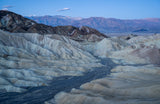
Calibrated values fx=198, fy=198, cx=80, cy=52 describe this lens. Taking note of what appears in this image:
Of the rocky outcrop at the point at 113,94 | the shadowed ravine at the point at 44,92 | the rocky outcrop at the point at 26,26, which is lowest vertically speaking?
the shadowed ravine at the point at 44,92

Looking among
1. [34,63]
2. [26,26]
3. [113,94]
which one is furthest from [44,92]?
[26,26]

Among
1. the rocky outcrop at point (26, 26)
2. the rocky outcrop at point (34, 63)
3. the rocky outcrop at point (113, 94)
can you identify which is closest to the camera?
the rocky outcrop at point (113, 94)

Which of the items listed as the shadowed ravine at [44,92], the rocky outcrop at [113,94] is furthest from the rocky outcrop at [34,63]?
the rocky outcrop at [113,94]

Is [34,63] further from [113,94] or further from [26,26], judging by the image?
[26,26]

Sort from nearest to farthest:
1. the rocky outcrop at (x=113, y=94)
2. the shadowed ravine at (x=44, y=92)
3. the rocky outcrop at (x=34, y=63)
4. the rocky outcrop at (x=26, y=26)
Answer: the rocky outcrop at (x=113, y=94) → the shadowed ravine at (x=44, y=92) → the rocky outcrop at (x=34, y=63) → the rocky outcrop at (x=26, y=26)

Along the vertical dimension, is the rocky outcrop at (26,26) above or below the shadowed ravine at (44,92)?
above

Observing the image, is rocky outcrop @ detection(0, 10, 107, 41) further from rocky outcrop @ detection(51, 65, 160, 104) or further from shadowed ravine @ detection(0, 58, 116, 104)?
rocky outcrop @ detection(51, 65, 160, 104)

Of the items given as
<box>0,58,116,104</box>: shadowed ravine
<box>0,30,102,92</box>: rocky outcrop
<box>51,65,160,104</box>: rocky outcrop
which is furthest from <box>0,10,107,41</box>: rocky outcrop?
<box>51,65,160,104</box>: rocky outcrop

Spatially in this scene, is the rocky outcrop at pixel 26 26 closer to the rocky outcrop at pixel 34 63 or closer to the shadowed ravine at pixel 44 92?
the rocky outcrop at pixel 34 63

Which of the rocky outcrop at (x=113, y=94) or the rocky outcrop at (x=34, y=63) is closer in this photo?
the rocky outcrop at (x=113, y=94)

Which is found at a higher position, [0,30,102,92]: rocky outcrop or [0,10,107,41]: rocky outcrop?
[0,10,107,41]: rocky outcrop

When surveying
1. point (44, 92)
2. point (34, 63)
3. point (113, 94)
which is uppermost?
point (34, 63)
